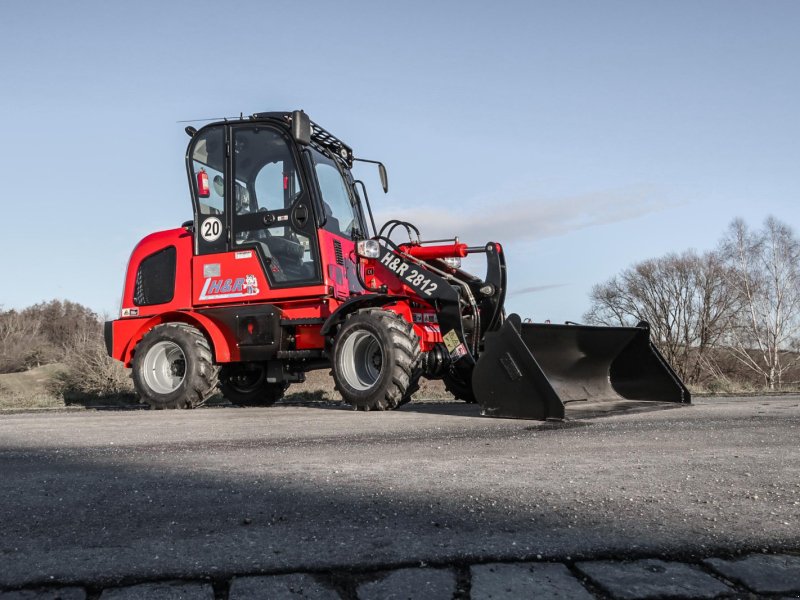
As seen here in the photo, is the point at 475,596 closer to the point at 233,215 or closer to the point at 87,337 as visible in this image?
the point at 233,215

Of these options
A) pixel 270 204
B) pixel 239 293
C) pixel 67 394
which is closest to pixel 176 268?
pixel 239 293

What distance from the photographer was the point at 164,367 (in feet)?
31.0

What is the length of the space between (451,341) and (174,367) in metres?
3.93

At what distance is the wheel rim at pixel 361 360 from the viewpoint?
7.84 metres

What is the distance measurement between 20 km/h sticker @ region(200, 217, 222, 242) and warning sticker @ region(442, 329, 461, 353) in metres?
3.37

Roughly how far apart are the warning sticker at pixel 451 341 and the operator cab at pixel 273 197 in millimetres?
1713

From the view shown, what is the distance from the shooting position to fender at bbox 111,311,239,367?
29.7 ft

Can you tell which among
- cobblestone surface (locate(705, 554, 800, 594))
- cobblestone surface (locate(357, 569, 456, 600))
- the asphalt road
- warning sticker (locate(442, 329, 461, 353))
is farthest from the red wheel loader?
cobblestone surface (locate(357, 569, 456, 600))

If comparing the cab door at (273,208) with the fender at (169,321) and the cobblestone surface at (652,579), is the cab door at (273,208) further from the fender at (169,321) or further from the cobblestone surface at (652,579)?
the cobblestone surface at (652,579)

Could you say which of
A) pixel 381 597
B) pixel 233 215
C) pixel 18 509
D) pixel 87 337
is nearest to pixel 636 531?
pixel 381 597

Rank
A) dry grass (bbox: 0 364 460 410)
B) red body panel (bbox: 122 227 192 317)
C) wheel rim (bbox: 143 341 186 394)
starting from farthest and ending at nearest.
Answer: dry grass (bbox: 0 364 460 410) < red body panel (bbox: 122 227 192 317) < wheel rim (bbox: 143 341 186 394)

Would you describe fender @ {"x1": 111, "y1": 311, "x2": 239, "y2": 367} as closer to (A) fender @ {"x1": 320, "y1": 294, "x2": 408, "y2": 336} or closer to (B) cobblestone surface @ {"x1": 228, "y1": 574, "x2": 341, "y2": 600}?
(A) fender @ {"x1": 320, "y1": 294, "x2": 408, "y2": 336}

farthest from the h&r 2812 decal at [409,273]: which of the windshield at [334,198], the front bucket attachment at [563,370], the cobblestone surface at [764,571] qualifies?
the cobblestone surface at [764,571]

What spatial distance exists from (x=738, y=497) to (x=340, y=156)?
301 inches
